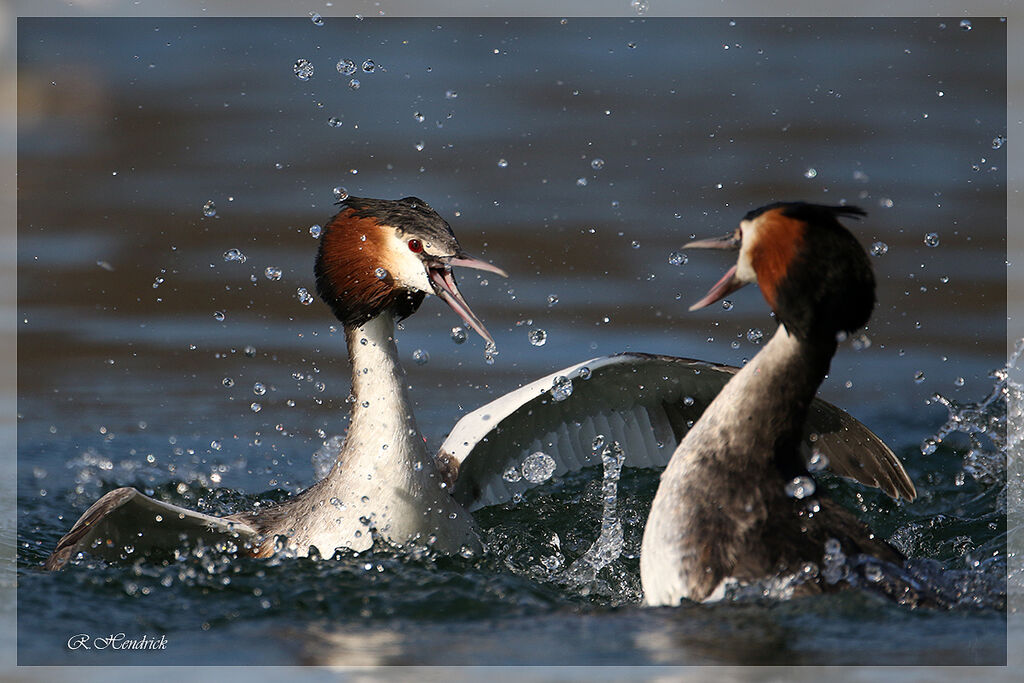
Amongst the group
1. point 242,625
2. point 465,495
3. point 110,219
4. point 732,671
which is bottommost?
point 732,671

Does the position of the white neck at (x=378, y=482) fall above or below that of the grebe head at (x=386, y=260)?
below

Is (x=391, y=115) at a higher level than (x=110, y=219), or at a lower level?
higher

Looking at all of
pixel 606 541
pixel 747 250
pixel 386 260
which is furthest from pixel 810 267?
pixel 386 260

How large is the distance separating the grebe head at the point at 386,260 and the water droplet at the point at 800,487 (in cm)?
123

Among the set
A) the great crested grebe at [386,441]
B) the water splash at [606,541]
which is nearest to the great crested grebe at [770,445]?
the water splash at [606,541]

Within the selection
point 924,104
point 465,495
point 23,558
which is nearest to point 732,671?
point 465,495

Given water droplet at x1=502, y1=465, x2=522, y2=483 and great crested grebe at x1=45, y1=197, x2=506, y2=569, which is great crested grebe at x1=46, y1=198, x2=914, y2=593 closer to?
great crested grebe at x1=45, y1=197, x2=506, y2=569

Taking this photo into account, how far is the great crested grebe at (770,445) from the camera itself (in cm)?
452

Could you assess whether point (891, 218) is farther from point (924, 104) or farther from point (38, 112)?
point (38, 112)

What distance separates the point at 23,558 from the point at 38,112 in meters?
6.54

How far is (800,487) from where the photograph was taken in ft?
15.2

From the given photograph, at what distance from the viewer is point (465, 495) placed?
596 centimetres

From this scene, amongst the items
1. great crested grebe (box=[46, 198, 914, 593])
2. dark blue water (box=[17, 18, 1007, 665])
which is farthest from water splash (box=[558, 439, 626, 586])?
great crested grebe (box=[46, 198, 914, 593])

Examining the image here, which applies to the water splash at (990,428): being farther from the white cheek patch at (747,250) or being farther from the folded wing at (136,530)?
the folded wing at (136,530)
